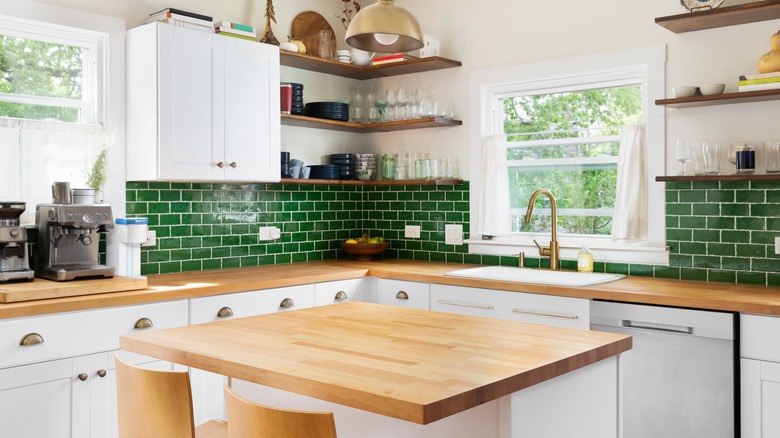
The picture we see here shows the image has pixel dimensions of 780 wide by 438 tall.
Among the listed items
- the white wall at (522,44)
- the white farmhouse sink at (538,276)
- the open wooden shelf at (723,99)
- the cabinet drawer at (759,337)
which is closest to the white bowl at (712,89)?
the open wooden shelf at (723,99)

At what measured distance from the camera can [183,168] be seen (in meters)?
4.02

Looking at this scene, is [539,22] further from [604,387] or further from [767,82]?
[604,387]

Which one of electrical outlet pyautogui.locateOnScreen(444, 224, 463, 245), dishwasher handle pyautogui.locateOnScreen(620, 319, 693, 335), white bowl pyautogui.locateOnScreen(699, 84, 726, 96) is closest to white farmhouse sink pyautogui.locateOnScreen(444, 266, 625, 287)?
dishwasher handle pyautogui.locateOnScreen(620, 319, 693, 335)

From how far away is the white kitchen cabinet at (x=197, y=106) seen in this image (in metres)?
3.93

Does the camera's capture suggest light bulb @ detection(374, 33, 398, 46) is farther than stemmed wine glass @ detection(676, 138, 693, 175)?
No

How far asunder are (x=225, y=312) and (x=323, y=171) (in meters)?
1.57

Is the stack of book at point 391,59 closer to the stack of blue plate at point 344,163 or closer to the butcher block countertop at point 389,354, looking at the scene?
the stack of blue plate at point 344,163

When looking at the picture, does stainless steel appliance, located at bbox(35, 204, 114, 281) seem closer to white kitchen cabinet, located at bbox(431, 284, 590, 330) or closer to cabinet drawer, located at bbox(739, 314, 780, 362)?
white kitchen cabinet, located at bbox(431, 284, 590, 330)

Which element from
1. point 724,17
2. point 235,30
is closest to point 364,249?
point 235,30

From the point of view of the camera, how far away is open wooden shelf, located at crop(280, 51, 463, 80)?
4.87 metres

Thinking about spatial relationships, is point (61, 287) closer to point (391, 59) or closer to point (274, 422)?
point (274, 422)

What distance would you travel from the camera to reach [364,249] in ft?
16.9

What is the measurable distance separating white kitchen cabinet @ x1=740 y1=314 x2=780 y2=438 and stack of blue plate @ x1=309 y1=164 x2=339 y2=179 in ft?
9.43

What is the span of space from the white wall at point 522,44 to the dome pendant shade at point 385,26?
1945mm
